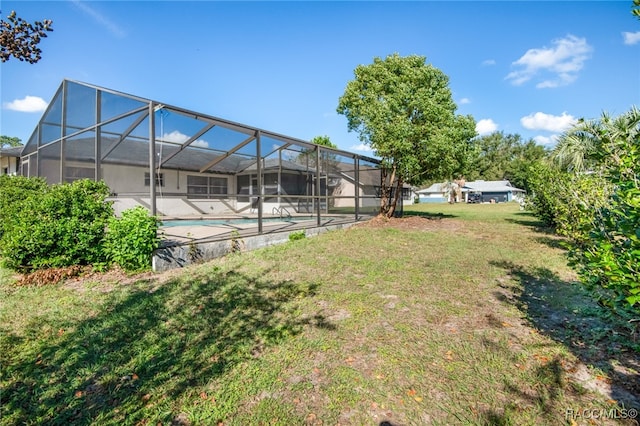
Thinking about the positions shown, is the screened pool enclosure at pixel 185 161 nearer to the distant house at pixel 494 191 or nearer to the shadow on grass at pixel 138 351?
the shadow on grass at pixel 138 351

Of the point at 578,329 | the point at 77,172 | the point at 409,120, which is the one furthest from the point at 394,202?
the point at 77,172

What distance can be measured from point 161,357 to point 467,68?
1448cm

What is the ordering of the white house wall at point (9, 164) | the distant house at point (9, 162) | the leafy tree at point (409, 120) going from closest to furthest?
the leafy tree at point (409, 120) < the distant house at point (9, 162) < the white house wall at point (9, 164)

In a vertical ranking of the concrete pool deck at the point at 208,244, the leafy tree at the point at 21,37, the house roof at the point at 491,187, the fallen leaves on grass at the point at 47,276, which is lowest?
the fallen leaves on grass at the point at 47,276

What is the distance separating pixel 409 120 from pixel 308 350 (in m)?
10.6

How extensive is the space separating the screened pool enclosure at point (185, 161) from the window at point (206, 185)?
54mm

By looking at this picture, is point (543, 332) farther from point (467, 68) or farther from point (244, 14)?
point (467, 68)

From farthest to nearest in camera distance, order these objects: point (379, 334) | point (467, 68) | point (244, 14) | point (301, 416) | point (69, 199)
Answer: point (467, 68), point (244, 14), point (69, 199), point (379, 334), point (301, 416)

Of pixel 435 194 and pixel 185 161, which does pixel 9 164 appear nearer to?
pixel 185 161

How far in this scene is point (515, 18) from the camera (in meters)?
7.96

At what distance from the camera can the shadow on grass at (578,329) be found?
2.30 m

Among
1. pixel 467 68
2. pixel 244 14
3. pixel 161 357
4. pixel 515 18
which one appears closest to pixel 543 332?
pixel 161 357

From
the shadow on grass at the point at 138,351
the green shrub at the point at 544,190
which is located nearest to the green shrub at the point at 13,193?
the shadow on grass at the point at 138,351

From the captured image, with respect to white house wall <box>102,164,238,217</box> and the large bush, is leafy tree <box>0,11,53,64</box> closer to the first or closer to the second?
the large bush
